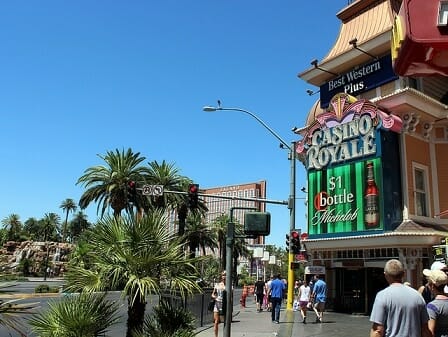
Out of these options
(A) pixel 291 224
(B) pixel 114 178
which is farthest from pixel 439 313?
(B) pixel 114 178

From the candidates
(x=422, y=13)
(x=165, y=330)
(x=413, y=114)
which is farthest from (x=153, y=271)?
(x=413, y=114)

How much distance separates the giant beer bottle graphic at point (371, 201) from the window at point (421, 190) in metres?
1.91

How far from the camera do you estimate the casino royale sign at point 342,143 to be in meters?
21.4

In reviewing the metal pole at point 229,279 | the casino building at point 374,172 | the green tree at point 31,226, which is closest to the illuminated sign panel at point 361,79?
the casino building at point 374,172

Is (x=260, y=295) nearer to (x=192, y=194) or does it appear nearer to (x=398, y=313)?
(x=192, y=194)

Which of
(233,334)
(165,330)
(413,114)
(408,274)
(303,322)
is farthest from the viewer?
(413,114)

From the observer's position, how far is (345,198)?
2227cm

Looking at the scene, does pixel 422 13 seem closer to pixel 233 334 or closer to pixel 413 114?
pixel 233 334

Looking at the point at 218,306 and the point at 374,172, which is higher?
the point at 374,172

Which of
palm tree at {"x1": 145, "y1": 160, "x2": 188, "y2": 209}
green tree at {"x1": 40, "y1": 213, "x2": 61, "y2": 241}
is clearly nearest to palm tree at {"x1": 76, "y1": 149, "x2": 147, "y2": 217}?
palm tree at {"x1": 145, "y1": 160, "x2": 188, "y2": 209}

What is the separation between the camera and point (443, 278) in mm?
5609

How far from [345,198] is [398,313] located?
1784cm

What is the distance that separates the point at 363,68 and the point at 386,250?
353 inches

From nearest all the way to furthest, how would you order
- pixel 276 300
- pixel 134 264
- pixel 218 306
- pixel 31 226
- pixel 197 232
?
pixel 134 264 → pixel 218 306 → pixel 276 300 → pixel 197 232 → pixel 31 226
